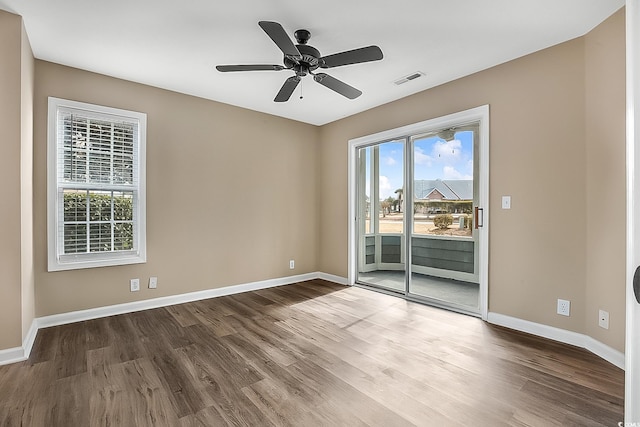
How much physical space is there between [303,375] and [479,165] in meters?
2.81

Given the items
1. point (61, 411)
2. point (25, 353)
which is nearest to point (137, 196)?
point (25, 353)

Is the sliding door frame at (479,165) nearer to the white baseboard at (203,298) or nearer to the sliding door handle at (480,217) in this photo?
the sliding door handle at (480,217)

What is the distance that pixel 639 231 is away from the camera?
2.52 ft

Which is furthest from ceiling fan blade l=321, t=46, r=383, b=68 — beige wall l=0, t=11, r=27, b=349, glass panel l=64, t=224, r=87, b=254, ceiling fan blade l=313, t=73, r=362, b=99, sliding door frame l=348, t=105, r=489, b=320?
glass panel l=64, t=224, r=87, b=254

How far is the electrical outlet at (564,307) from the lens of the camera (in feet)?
8.70

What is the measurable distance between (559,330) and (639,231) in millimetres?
2537

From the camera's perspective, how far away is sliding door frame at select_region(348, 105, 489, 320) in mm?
3194

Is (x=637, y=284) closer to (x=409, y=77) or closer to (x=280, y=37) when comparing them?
(x=280, y=37)

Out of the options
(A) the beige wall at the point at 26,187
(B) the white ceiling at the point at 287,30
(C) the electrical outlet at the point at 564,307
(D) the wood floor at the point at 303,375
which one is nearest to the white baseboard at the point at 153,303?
(D) the wood floor at the point at 303,375

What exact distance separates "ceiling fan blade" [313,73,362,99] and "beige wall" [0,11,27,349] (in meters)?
2.35

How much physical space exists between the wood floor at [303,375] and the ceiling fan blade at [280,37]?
7.60 feet

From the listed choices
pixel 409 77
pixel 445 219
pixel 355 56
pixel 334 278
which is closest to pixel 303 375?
pixel 355 56

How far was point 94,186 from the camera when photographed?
3.29 metres

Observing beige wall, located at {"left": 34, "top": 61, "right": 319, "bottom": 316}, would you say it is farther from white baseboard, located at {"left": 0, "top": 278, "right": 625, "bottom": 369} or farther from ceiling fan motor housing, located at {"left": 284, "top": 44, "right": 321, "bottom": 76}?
ceiling fan motor housing, located at {"left": 284, "top": 44, "right": 321, "bottom": 76}
